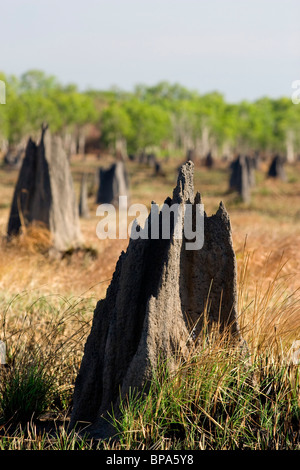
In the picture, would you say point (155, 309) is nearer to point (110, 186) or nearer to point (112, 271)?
point (112, 271)

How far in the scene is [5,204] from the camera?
985 inches

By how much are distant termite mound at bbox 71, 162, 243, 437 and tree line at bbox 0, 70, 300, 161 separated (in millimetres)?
59430

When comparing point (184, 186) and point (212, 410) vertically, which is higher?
point (184, 186)

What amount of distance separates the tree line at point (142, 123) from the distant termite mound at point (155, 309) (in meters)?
59.4

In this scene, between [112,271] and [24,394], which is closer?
[24,394]

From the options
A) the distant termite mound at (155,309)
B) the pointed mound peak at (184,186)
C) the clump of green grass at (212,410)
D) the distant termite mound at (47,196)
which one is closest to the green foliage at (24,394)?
the distant termite mound at (155,309)

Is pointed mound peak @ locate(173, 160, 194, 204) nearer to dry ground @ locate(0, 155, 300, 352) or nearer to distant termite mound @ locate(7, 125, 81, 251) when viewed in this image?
dry ground @ locate(0, 155, 300, 352)

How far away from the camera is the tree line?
68.0 m

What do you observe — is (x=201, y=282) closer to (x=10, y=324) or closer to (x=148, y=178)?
(x=10, y=324)

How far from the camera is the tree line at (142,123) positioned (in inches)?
2679

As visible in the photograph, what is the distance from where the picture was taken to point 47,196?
11203 mm

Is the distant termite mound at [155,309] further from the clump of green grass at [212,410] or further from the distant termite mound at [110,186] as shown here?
the distant termite mound at [110,186]

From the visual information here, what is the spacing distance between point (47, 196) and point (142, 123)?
62.3 m

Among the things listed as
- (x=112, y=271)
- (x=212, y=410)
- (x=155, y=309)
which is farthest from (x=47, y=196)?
(x=212, y=410)
